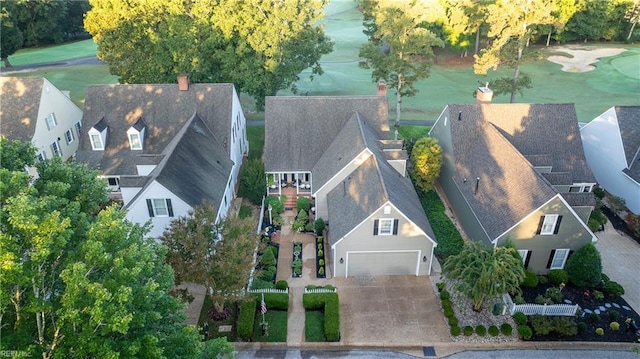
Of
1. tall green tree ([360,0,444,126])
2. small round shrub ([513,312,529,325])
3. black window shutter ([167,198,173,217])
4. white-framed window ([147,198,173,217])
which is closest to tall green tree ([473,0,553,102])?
tall green tree ([360,0,444,126])

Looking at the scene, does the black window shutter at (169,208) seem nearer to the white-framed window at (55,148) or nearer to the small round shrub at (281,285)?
the small round shrub at (281,285)

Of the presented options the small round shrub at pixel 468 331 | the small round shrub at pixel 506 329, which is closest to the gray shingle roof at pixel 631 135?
the small round shrub at pixel 506 329

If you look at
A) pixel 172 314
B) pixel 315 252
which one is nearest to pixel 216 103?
pixel 315 252

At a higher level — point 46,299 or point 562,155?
point 46,299

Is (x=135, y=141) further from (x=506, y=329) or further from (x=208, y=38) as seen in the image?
(x=506, y=329)

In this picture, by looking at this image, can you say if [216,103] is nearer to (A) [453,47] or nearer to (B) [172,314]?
(B) [172,314]

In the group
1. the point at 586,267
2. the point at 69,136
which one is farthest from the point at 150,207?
the point at 586,267
